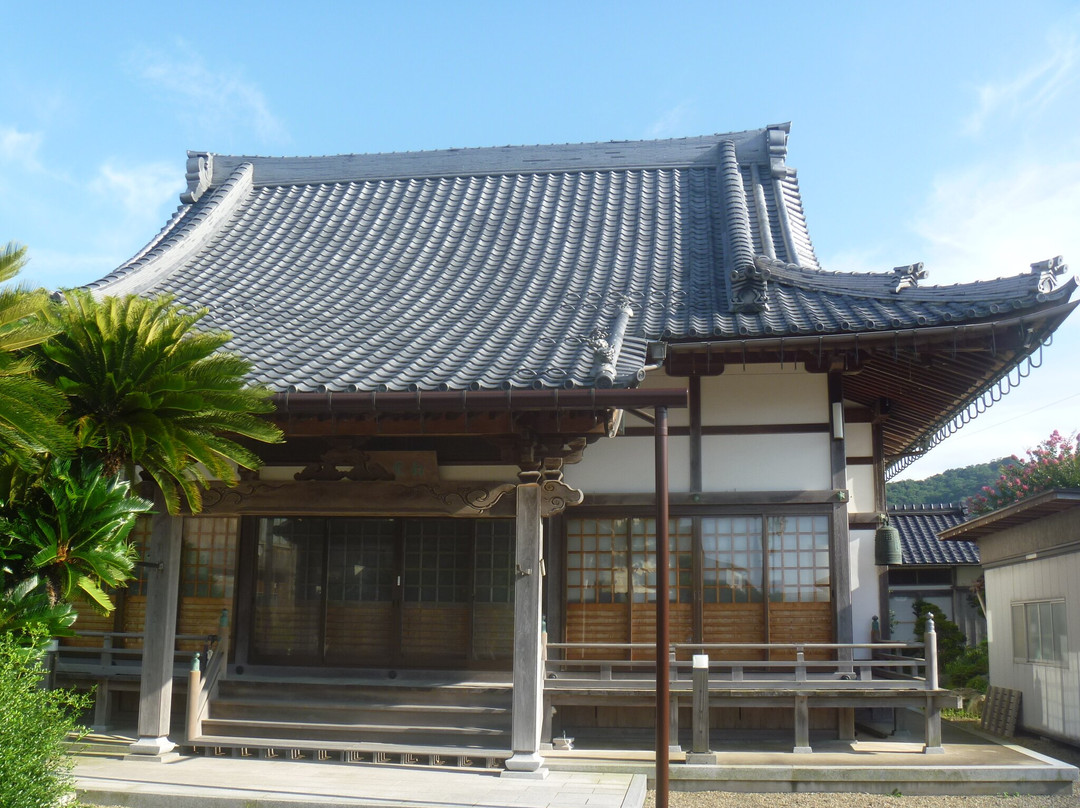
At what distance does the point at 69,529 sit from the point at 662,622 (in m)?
4.67

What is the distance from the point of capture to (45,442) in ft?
21.0

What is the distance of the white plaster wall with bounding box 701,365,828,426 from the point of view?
11.1 metres

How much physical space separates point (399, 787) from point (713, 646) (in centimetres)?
367

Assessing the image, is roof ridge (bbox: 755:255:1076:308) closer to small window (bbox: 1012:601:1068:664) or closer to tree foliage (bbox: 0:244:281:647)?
small window (bbox: 1012:601:1068:664)

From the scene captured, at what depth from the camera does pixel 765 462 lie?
11.1 m

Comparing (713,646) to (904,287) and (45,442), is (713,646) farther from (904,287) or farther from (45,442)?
(45,442)

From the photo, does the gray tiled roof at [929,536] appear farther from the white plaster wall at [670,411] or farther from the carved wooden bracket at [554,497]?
the carved wooden bracket at [554,497]

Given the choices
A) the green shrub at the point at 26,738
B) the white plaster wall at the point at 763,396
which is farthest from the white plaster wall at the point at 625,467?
the green shrub at the point at 26,738

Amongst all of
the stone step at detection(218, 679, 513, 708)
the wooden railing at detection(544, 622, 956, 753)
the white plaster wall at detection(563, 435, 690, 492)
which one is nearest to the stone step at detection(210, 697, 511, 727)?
the stone step at detection(218, 679, 513, 708)

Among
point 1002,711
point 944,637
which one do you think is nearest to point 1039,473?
point 944,637

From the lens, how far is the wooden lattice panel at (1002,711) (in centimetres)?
1354

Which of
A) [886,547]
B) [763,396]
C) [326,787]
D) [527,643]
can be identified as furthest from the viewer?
[763,396]

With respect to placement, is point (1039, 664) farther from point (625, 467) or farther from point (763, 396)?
point (625, 467)

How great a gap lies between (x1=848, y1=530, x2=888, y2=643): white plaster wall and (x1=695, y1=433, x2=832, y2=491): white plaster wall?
2.97ft
